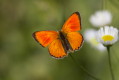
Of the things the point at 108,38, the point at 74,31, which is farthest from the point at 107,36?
the point at 74,31

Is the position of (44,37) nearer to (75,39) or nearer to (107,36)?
(75,39)

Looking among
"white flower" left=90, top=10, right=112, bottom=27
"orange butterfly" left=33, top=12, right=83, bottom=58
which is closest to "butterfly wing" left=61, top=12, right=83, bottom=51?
"orange butterfly" left=33, top=12, right=83, bottom=58

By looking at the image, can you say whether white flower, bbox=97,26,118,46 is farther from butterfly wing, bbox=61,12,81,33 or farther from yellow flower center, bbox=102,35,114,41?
butterfly wing, bbox=61,12,81,33

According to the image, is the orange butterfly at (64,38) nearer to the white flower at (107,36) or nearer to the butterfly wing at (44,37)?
the butterfly wing at (44,37)

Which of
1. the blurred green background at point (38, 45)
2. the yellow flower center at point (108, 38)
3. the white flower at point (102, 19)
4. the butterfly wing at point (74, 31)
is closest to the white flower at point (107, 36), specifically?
the yellow flower center at point (108, 38)

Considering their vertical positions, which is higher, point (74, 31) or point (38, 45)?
point (74, 31)
